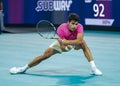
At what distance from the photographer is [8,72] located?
237 inches

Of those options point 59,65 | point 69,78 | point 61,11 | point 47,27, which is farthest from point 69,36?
point 61,11

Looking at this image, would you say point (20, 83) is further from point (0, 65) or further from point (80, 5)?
point (80, 5)

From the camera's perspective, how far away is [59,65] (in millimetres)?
6695

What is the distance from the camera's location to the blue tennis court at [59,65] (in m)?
5.38

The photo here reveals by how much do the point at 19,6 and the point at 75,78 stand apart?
921 centimetres

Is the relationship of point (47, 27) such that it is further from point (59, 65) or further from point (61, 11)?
point (61, 11)

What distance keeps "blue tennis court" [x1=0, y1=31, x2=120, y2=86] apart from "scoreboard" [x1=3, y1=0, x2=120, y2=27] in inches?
88.1

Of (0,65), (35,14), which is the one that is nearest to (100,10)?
(35,14)

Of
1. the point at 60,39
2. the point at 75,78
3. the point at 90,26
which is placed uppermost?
the point at 60,39

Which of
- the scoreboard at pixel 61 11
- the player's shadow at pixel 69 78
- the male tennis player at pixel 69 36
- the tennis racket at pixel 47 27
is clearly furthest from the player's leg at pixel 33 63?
the scoreboard at pixel 61 11

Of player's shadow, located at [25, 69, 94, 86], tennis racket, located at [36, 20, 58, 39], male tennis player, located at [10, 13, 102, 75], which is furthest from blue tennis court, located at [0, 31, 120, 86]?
tennis racket, located at [36, 20, 58, 39]

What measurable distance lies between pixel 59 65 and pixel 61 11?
7.18m

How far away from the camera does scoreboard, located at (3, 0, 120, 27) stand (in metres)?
12.8

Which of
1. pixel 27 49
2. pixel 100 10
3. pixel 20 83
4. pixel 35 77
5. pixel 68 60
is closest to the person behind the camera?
pixel 20 83
